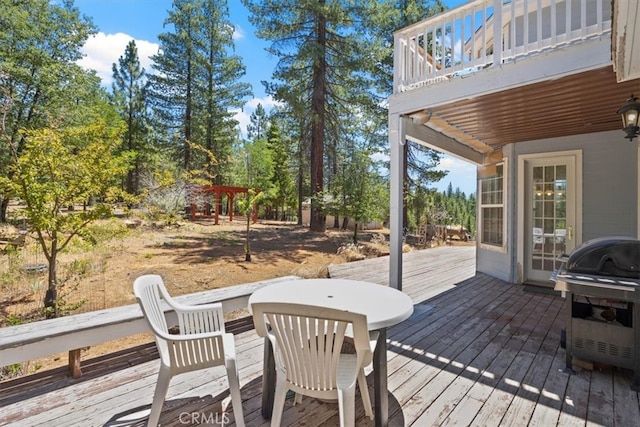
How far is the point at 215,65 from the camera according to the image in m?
18.6

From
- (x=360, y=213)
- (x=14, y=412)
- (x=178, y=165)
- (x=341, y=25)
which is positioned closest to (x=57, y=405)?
(x=14, y=412)

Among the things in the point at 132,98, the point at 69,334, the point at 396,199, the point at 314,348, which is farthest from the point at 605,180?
the point at 132,98

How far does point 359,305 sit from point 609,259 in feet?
6.81

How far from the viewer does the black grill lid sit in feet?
7.96

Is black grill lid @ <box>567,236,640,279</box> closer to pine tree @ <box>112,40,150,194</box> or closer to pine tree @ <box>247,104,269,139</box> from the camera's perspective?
pine tree @ <box>112,40,150,194</box>

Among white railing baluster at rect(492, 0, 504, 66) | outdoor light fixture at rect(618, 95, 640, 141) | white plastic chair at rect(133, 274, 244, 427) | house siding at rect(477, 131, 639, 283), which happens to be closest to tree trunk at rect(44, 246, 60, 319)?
white plastic chair at rect(133, 274, 244, 427)

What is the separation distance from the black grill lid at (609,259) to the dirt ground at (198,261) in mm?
4031

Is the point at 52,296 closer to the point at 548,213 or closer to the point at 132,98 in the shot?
the point at 548,213

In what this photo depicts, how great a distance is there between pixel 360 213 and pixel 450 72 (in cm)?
736

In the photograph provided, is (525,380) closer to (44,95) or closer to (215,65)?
(44,95)

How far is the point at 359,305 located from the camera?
1947 millimetres

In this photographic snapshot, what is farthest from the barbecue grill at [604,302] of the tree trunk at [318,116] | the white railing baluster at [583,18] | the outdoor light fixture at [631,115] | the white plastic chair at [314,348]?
the tree trunk at [318,116]

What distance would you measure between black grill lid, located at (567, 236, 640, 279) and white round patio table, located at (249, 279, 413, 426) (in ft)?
5.22

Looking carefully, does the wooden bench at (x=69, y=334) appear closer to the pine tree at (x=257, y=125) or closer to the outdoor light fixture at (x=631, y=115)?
the outdoor light fixture at (x=631, y=115)
